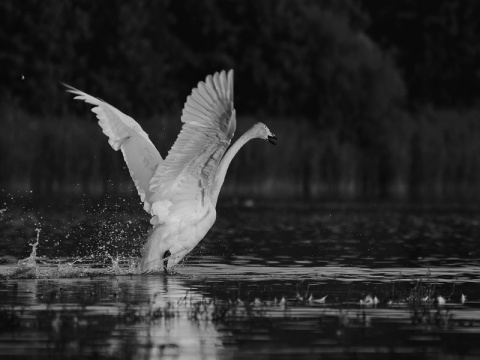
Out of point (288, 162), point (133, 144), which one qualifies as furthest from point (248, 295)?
point (288, 162)

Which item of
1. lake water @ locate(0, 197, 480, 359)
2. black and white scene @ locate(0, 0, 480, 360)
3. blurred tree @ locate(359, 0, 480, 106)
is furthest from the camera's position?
blurred tree @ locate(359, 0, 480, 106)

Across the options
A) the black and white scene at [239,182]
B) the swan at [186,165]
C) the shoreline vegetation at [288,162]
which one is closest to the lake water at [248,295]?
the black and white scene at [239,182]

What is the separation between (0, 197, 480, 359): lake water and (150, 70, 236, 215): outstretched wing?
1.04m

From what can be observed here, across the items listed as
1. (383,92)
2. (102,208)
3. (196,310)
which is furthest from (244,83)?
(196,310)

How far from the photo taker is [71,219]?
88.6ft

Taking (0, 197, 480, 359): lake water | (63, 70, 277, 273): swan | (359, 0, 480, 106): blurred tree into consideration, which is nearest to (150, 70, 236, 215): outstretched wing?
(63, 70, 277, 273): swan

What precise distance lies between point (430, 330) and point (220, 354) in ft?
7.22

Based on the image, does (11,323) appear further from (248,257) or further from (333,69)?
(333,69)

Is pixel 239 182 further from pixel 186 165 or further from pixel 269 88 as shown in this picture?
pixel 186 165

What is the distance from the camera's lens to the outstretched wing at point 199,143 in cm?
1523

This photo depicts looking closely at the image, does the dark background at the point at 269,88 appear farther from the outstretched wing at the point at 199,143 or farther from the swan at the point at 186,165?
the outstretched wing at the point at 199,143

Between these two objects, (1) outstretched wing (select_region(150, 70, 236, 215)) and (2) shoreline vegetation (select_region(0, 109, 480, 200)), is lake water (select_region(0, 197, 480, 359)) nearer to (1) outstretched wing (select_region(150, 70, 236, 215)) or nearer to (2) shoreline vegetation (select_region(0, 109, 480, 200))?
(1) outstretched wing (select_region(150, 70, 236, 215))

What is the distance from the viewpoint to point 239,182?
1535 inches

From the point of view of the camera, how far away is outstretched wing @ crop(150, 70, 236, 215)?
15.2 metres
